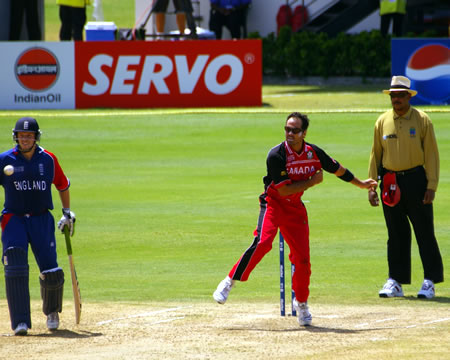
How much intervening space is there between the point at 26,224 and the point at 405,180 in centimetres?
404

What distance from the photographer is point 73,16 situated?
30.7 m

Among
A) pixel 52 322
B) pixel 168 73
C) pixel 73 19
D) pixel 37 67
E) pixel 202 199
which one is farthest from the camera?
pixel 73 19

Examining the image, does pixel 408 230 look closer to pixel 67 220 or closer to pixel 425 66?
pixel 67 220

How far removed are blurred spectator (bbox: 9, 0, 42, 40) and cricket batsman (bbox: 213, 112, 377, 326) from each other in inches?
1065

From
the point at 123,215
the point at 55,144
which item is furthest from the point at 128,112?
the point at 123,215

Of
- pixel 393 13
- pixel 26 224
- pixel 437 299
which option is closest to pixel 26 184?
pixel 26 224

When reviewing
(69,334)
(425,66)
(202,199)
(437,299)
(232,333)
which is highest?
(425,66)

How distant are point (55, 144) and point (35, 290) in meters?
13.0

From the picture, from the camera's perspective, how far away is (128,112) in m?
27.6

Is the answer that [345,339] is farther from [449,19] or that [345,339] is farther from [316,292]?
[449,19]

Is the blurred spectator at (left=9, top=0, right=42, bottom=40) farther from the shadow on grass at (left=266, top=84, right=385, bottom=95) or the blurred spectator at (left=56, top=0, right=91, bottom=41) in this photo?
the shadow on grass at (left=266, top=84, right=385, bottom=95)

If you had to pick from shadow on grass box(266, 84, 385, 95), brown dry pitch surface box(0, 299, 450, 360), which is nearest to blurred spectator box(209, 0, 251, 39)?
shadow on grass box(266, 84, 385, 95)

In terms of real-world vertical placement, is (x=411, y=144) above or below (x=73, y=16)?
below

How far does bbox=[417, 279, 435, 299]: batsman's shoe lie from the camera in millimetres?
10656
